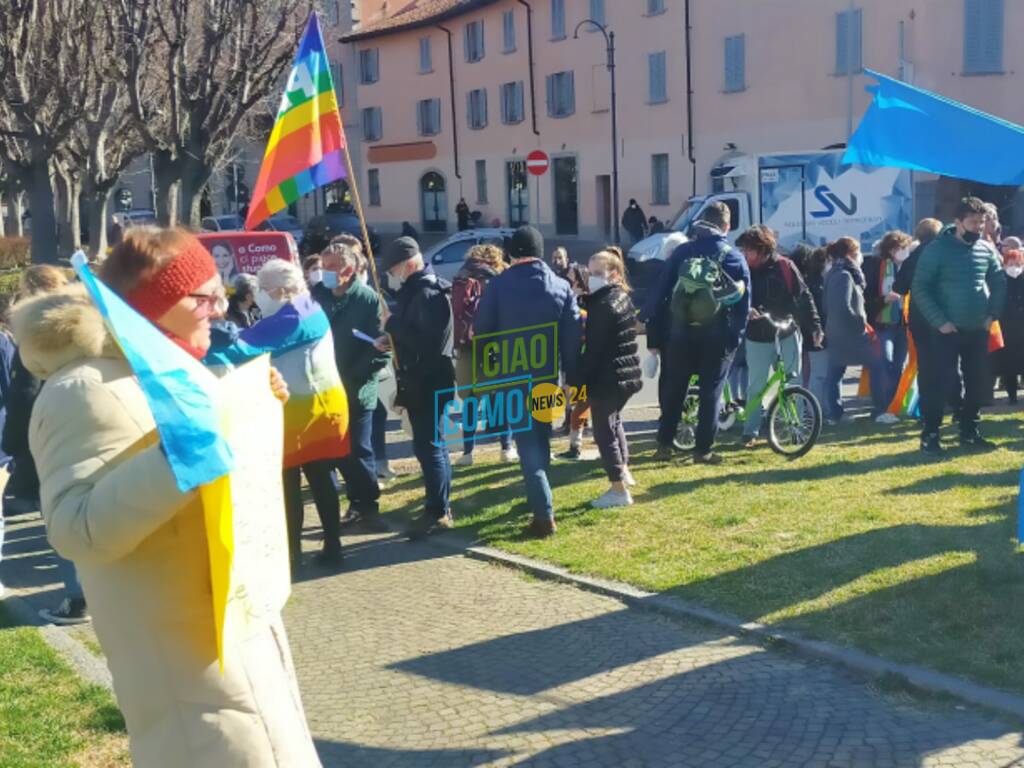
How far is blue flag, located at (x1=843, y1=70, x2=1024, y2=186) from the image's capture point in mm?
5730

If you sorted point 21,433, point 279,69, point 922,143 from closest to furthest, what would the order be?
point 922,143, point 21,433, point 279,69

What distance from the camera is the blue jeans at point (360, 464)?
8.30 m

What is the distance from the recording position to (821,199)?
25.1m

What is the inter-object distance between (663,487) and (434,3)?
49460 mm

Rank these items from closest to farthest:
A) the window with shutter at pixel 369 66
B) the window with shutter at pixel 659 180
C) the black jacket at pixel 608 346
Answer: the black jacket at pixel 608 346 < the window with shutter at pixel 659 180 < the window with shutter at pixel 369 66

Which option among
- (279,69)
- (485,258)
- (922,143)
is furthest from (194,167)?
(922,143)

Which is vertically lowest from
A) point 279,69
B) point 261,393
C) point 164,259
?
point 261,393

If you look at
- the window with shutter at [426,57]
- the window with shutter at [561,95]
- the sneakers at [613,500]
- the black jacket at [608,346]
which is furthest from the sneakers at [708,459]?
the window with shutter at [426,57]

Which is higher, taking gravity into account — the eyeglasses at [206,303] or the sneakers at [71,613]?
the eyeglasses at [206,303]

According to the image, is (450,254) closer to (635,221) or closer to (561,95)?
(635,221)

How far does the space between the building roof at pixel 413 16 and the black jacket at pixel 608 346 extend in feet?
143

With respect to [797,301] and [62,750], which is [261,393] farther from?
[797,301]

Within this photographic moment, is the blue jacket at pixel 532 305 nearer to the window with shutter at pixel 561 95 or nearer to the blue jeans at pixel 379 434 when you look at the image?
the blue jeans at pixel 379 434

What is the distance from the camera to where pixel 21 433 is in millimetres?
7117
